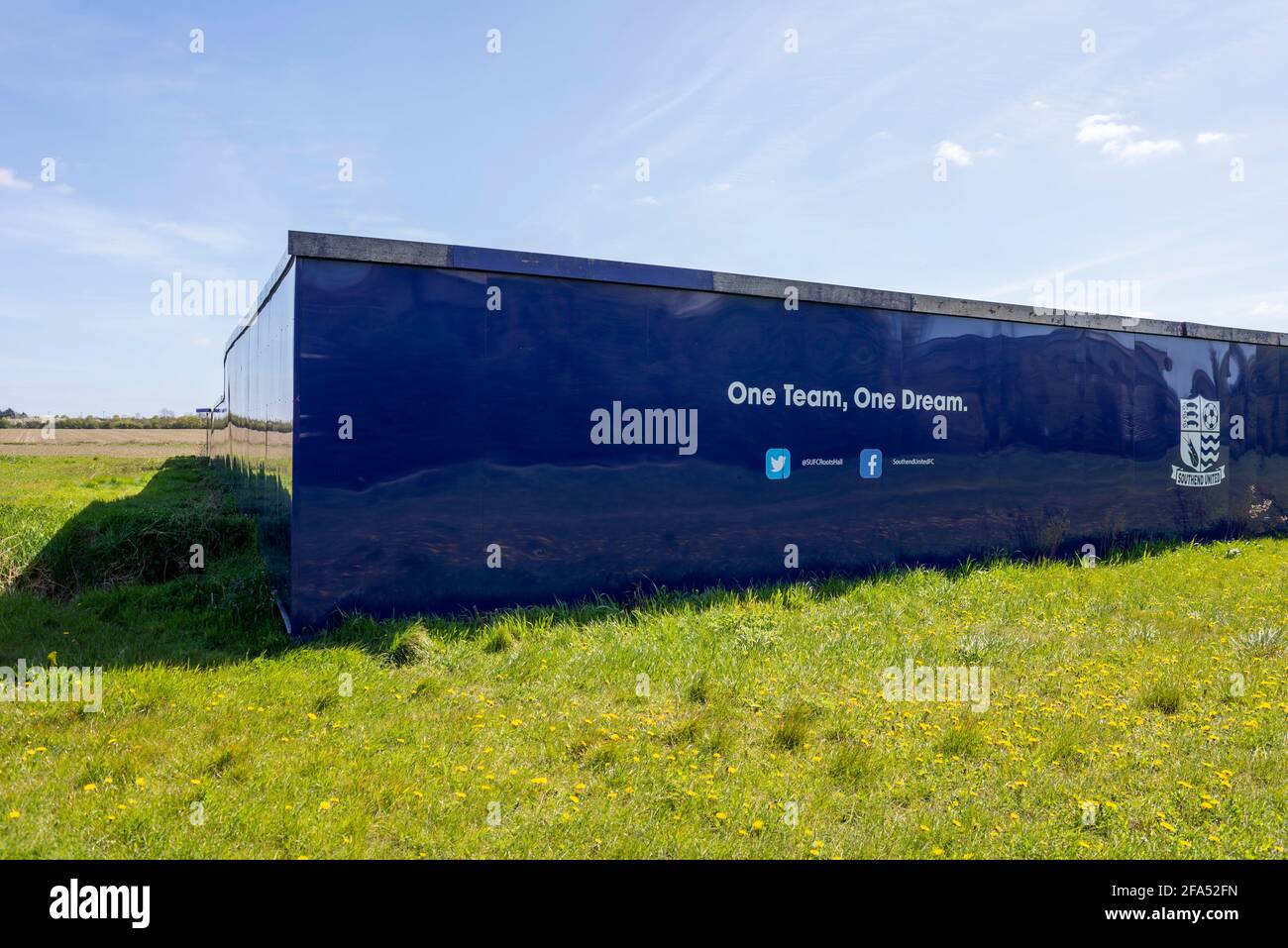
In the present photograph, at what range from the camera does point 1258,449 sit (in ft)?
44.6

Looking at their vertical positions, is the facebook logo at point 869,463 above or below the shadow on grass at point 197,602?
above

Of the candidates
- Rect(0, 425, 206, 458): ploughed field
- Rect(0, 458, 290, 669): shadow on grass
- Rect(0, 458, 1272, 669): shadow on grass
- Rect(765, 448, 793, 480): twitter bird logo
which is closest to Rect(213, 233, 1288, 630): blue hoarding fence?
Rect(765, 448, 793, 480): twitter bird logo

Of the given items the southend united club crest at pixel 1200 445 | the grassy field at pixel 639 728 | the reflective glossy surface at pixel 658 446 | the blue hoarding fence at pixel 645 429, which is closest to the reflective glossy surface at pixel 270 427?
the blue hoarding fence at pixel 645 429

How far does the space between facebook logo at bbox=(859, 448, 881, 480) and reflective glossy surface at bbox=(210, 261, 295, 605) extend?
19.7ft

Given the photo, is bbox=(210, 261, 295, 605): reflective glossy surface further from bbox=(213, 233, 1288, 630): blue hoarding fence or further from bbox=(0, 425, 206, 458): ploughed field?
bbox=(0, 425, 206, 458): ploughed field

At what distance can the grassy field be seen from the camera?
3.72 m

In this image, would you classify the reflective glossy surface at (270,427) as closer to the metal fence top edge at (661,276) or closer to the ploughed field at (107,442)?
the metal fence top edge at (661,276)

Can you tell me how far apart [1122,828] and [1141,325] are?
32.6 ft

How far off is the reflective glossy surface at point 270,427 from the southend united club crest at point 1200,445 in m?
12.2

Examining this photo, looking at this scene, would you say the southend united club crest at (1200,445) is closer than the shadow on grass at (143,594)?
No

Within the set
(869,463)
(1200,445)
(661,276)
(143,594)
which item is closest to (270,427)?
(143,594)

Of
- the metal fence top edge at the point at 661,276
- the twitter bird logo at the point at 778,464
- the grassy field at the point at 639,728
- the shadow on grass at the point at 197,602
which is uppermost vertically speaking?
the metal fence top edge at the point at 661,276

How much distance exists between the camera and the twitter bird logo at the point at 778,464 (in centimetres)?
873

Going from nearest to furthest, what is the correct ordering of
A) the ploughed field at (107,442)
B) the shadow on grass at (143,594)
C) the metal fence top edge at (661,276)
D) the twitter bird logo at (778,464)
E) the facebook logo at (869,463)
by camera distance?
the shadow on grass at (143,594)
the metal fence top edge at (661,276)
the twitter bird logo at (778,464)
the facebook logo at (869,463)
the ploughed field at (107,442)
